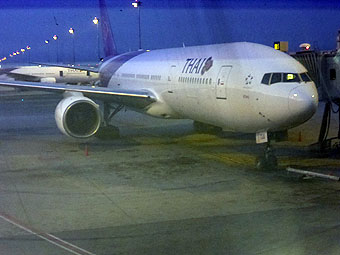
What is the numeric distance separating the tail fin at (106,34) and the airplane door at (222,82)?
13.2 metres

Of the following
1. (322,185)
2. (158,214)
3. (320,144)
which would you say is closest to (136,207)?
(158,214)

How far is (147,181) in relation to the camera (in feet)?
35.9

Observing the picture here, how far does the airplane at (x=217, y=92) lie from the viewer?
36.1ft

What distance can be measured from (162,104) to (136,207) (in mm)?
7251

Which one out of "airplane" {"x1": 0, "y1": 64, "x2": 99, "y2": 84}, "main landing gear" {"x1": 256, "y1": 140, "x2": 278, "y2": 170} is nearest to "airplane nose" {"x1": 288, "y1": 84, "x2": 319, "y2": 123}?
"main landing gear" {"x1": 256, "y1": 140, "x2": 278, "y2": 170}

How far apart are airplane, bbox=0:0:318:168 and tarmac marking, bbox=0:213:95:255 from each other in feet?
18.2

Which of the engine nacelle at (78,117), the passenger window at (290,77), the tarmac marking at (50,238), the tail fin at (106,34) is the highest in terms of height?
the tail fin at (106,34)

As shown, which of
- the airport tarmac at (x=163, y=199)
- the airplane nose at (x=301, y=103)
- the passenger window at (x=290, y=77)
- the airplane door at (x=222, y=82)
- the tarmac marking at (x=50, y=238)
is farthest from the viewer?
the airplane door at (x=222, y=82)

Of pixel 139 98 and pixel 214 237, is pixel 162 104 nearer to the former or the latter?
pixel 139 98

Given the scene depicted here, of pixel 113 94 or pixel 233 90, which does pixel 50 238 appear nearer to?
pixel 233 90

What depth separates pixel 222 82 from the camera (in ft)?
40.1

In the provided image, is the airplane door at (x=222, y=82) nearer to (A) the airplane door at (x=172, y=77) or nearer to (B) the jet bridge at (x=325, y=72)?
(B) the jet bridge at (x=325, y=72)

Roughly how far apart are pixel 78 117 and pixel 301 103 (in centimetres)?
712

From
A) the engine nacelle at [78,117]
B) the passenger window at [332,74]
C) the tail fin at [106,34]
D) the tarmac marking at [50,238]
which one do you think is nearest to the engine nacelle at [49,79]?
the tail fin at [106,34]
